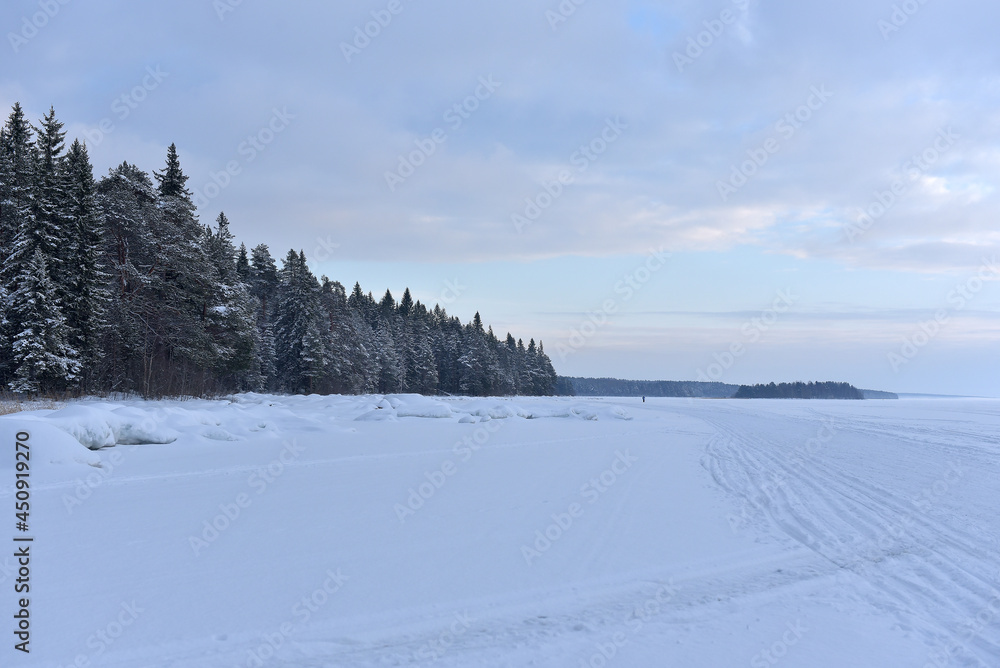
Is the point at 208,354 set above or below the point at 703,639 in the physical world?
above

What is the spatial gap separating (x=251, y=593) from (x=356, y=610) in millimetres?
1011

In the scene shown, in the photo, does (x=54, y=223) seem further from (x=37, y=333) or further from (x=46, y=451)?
(x=46, y=451)

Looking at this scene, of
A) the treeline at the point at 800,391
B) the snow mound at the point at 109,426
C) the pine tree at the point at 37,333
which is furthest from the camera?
the treeline at the point at 800,391

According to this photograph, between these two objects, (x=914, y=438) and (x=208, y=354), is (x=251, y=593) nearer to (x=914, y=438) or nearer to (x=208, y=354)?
(x=914, y=438)

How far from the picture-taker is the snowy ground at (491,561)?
12.1 ft

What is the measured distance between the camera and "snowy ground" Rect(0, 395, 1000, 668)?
368cm

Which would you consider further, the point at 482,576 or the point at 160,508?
the point at 160,508

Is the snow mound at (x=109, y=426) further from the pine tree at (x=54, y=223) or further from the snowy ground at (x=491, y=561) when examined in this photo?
the pine tree at (x=54, y=223)

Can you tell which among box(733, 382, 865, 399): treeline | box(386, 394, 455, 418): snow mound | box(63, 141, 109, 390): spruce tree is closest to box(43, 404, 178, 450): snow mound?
box(386, 394, 455, 418): snow mound

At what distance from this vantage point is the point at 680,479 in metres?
10.3

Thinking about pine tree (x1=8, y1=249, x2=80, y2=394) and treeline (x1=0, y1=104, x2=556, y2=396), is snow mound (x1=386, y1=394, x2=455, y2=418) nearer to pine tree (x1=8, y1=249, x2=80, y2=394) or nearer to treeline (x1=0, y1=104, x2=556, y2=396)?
treeline (x1=0, y1=104, x2=556, y2=396)

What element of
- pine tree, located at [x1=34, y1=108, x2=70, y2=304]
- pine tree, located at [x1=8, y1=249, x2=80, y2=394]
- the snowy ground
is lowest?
the snowy ground

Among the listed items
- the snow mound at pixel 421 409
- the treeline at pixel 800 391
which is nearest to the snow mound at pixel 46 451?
the snow mound at pixel 421 409

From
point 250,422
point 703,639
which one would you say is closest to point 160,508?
point 703,639
